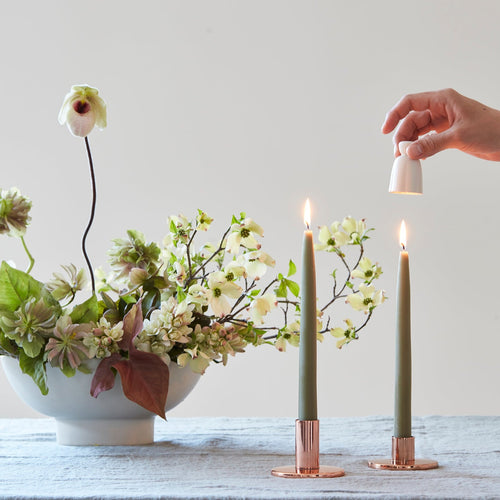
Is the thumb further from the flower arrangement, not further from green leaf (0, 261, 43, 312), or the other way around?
green leaf (0, 261, 43, 312)

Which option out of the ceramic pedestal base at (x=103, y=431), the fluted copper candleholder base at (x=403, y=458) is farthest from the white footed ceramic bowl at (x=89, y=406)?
the fluted copper candleholder base at (x=403, y=458)

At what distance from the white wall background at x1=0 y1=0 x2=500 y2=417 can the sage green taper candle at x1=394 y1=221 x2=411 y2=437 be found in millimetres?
1838

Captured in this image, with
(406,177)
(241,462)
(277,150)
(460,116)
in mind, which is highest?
(277,150)

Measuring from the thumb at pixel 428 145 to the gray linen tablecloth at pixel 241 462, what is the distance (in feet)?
1.19

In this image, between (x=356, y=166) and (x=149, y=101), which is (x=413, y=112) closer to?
(x=356, y=166)

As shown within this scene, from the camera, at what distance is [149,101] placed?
2705 millimetres

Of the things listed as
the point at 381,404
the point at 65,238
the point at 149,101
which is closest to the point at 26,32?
the point at 149,101

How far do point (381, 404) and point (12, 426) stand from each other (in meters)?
1.70

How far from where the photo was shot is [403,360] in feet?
2.49

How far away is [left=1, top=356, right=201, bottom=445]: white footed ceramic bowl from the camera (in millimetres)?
874

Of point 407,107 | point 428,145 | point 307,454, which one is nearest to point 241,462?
point 307,454

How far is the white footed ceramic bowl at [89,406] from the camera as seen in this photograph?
0.87 meters

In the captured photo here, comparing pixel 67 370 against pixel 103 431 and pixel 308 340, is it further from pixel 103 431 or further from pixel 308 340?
pixel 308 340

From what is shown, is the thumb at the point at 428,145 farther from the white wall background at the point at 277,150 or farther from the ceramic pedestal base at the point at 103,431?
the white wall background at the point at 277,150
